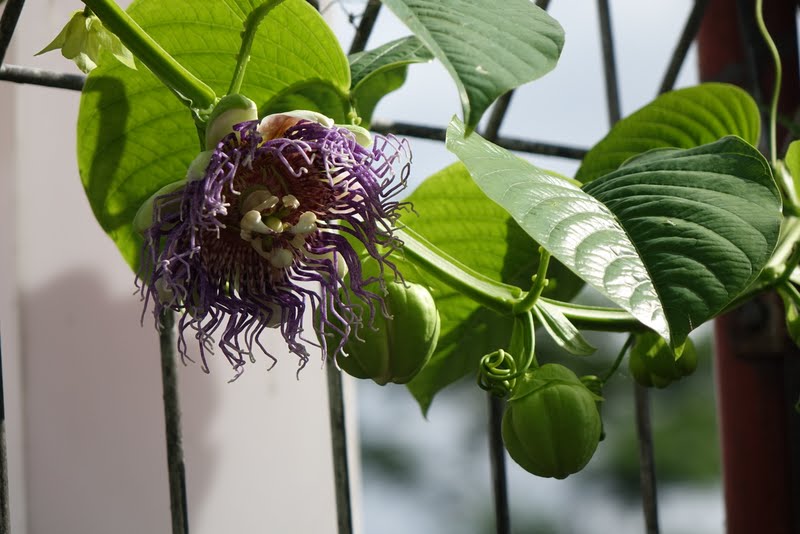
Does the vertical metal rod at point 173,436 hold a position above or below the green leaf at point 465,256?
below

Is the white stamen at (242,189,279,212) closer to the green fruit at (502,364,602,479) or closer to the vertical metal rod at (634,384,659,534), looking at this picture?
the green fruit at (502,364,602,479)

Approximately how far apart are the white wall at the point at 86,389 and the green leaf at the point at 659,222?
0.48m

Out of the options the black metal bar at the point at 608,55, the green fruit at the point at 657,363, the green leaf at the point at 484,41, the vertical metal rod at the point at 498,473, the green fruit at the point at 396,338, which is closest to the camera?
the green leaf at the point at 484,41

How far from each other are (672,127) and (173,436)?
0.32 m

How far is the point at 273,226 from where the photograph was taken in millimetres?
375

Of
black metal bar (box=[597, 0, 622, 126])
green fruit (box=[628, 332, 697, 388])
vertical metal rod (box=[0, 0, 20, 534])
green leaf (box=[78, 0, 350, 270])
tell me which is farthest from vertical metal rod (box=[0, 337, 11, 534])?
black metal bar (box=[597, 0, 622, 126])

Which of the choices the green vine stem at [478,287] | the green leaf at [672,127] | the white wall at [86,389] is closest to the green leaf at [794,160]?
the green leaf at [672,127]

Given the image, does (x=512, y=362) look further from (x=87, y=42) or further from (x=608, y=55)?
(x=608, y=55)

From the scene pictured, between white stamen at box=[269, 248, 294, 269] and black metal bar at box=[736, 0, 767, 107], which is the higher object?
black metal bar at box=[736, 0, 767, 107]

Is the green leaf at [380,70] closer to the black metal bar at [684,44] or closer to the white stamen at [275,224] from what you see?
the white stamen at [275,224]

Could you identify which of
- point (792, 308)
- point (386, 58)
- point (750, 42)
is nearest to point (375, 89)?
point (386, 58)

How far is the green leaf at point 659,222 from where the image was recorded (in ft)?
1.10

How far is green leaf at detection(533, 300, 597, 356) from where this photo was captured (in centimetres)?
44

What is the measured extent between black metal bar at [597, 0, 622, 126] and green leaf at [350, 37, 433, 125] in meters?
0.26
